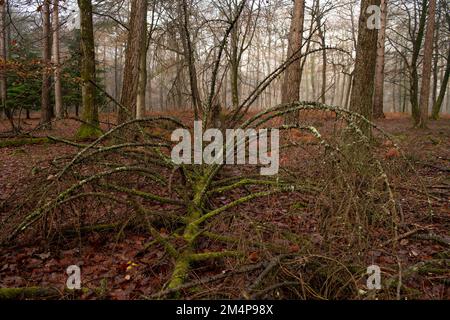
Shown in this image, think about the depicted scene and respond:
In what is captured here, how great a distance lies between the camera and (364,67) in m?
5.84

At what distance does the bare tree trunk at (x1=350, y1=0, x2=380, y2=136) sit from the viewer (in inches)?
226

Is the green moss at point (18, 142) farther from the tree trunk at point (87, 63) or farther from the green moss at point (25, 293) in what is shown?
the green moss at point (25, 293)

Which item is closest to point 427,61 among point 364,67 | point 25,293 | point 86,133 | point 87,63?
point 364,67


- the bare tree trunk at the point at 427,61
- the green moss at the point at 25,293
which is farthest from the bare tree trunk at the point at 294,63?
the green moss at the point at 25,293

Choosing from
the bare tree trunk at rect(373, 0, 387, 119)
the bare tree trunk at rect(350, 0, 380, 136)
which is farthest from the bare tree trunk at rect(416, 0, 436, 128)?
the bare tree trunk at rect(350, 0, 380, 136)

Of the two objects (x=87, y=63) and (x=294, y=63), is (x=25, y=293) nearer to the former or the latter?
(x=87, y=63)

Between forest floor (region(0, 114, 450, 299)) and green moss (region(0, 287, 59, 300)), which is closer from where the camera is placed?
green moss (region(0, 287, 59, 300))

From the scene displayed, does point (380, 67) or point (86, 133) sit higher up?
point (380, 67)

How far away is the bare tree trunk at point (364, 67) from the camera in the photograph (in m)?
5.73

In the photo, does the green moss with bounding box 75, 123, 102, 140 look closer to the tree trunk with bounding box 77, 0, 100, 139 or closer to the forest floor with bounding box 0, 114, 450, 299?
the tree trunk with bounding box 77, 0, 100, 139

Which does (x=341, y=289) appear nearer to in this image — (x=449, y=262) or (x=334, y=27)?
(x=449, y=262)

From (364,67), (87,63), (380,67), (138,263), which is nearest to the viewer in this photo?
(138,263)
